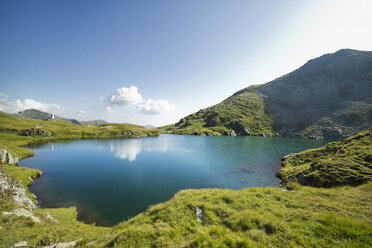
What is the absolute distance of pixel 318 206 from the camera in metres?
12.2

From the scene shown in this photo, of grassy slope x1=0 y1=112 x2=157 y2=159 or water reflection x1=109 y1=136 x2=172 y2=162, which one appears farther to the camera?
grassy slope x1=0 y1=112 x2=157 y2=159

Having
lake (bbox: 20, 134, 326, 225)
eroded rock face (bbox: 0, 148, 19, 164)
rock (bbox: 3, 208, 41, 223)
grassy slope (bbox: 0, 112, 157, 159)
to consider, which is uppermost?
grassy slope (bbox: 0, 112, 157, 159)

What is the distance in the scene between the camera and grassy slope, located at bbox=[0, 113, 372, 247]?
826 centimetres

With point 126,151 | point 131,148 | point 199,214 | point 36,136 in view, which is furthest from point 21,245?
point 36,136

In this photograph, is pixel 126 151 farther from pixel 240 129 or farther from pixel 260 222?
pixel 240 129

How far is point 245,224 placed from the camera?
10.1 meters

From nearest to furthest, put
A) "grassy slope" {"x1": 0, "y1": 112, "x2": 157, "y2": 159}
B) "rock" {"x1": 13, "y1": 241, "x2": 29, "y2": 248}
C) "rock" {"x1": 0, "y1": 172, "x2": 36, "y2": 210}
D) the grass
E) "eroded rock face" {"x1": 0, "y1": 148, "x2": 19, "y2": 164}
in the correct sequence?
1. the grass
2. "rock" {"x1": 13, "y1": 241, "x2": 29, "y2": 248}
3. "rock" {"x1": 0, "y1": 172, "x2": 36, "y2": 210}
4. "eroded rock face" {"x1": 0, "y1": 148, "x2": 19, "y2": 164}
5. "grassy slope" {"x1": 0, "y1": 112, "x2": 157, "y2": 159}

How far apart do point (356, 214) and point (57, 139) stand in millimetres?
142671

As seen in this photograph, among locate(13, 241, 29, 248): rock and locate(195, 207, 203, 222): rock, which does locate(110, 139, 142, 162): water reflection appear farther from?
locate(195, 207, 203, 222): rock

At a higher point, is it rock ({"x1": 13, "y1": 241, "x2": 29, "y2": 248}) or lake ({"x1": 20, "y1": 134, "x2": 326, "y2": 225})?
rock ({"x1": 13, "y1": 241, "x2": 29, "y2": 248})

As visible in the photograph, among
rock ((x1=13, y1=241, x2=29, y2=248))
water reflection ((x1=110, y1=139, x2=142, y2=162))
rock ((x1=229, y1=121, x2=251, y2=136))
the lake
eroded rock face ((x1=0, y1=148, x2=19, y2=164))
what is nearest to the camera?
rock ((x1=13, y1=241, x2=29, y2=248))

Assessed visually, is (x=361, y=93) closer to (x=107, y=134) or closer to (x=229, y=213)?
(x=229, y=213)

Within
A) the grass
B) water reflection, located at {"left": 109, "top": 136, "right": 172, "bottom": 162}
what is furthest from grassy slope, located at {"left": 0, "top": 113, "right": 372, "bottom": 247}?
water reflection, located at {"left": 109, "top": 136, "right": 172, "bottom": 162}

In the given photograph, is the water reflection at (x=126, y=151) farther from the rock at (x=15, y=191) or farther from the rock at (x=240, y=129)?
the rock at (x=240, y=129)
